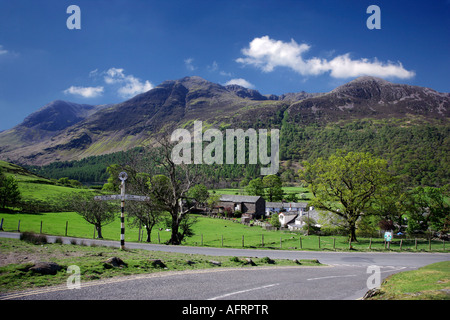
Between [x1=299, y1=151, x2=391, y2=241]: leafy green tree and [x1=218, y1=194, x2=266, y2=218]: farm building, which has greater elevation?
[x1=299, y1=151, x2=391, y2=241]: leafy green tree

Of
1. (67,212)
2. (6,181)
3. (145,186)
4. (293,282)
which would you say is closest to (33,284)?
(293,282)

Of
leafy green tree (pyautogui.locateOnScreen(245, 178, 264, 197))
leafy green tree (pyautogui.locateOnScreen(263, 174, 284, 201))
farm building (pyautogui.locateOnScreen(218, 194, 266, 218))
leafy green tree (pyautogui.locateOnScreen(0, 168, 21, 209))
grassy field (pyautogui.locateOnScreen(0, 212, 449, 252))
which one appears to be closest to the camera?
grassy field (pyautogui.locateOnScreen(0, 212, 449, 252))

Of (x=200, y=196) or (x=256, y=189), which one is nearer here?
(x=200, y=196)

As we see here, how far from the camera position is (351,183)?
37906 millimetres

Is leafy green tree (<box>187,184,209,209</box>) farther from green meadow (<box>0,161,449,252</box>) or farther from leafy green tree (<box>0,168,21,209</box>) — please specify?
leafy green tree (<box>0,168,21,209</box>)

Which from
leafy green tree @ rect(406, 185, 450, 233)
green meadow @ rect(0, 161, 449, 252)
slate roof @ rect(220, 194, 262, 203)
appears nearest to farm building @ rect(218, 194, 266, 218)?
slate roof @ rect(220, 194, 262, 203)

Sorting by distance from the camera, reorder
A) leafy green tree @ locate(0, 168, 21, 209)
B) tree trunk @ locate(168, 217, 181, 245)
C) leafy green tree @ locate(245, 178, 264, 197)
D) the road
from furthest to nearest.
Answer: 1. leafy green tree @ locate(245, 178, 264, 197)
2. leafy green tree @ locate(0, 168, 21, 209)
3. tree trunk @ locate(168, 217, 181, 245)
4. the road

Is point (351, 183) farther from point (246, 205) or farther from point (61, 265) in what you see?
point (246, 205)

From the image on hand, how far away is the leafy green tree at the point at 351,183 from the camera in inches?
1452

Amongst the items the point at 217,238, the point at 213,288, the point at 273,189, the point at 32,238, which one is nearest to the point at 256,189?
the point at 273,189

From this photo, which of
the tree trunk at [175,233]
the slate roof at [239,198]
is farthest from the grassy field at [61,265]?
the slate roof at [239,198]

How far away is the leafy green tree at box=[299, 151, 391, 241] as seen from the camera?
36.9 m

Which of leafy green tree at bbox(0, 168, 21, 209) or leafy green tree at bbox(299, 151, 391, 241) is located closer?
leafy green tree at bbox(299, 151, 391, 241)
